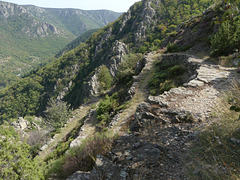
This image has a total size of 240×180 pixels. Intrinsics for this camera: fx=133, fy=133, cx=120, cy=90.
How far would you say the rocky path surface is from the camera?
133 inches

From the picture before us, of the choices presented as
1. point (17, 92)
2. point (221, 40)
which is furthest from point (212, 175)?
point (17, 92)

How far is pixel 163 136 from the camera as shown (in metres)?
4.51

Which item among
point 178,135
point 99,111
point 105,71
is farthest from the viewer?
point 105,71

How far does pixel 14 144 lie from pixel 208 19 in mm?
25527

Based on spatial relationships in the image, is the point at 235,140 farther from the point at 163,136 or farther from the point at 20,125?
the point at 20,125

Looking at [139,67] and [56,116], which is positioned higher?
[139,67]

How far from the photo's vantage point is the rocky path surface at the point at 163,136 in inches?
133

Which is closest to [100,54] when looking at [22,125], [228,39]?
[22,125]

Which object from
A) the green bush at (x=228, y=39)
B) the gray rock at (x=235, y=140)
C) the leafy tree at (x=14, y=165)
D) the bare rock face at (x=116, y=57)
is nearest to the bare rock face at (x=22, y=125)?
the bare rock face at (x=116, y=57)

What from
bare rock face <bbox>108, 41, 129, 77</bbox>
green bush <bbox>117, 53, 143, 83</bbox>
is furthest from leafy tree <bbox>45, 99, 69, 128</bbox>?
bare rock face <bbox>108, 41, 129, 77</bbox>

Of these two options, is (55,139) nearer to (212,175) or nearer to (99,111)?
(99,111)

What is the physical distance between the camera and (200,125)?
14.5 ft

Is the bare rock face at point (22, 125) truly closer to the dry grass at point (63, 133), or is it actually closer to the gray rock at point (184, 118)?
the dry grass at point (63, 133)

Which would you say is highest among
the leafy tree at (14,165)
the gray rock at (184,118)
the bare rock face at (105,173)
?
the gray rock at (184,118)
